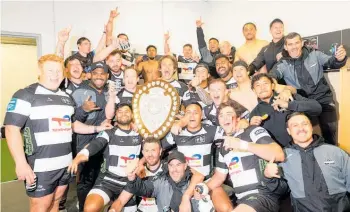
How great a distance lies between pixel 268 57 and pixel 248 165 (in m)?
1.94

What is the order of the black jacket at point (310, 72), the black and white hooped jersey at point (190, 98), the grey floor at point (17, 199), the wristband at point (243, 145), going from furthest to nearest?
the grey floor at point (17, 199), the black and white hooped jersey at point (190, 98), the black jacket at point (310, 72), the wristband at point (243, 145)

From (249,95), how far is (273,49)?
1000 mm

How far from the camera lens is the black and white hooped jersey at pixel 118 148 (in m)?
3.16

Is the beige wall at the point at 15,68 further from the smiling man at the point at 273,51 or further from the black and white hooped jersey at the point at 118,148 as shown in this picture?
the smiling man at the point at 273,51

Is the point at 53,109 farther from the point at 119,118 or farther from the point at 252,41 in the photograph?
the point at 252,41

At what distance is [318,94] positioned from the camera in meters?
3.37

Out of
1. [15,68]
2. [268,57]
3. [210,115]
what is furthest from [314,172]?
[15,68]

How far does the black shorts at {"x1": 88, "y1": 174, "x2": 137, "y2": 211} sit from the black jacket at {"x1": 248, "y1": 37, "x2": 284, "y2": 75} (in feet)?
7.58

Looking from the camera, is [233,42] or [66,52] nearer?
[66,52]

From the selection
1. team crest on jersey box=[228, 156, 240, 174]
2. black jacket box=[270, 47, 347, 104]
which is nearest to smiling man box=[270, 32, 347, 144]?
black jacket box=[270, 47, 347, 104]

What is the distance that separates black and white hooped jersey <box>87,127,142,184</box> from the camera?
316cm

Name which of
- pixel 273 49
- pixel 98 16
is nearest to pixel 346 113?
pixel 273 49

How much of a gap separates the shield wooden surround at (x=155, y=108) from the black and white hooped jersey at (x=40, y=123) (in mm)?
934

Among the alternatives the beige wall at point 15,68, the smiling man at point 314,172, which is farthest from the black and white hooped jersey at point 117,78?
the beige wall at point 15,68
